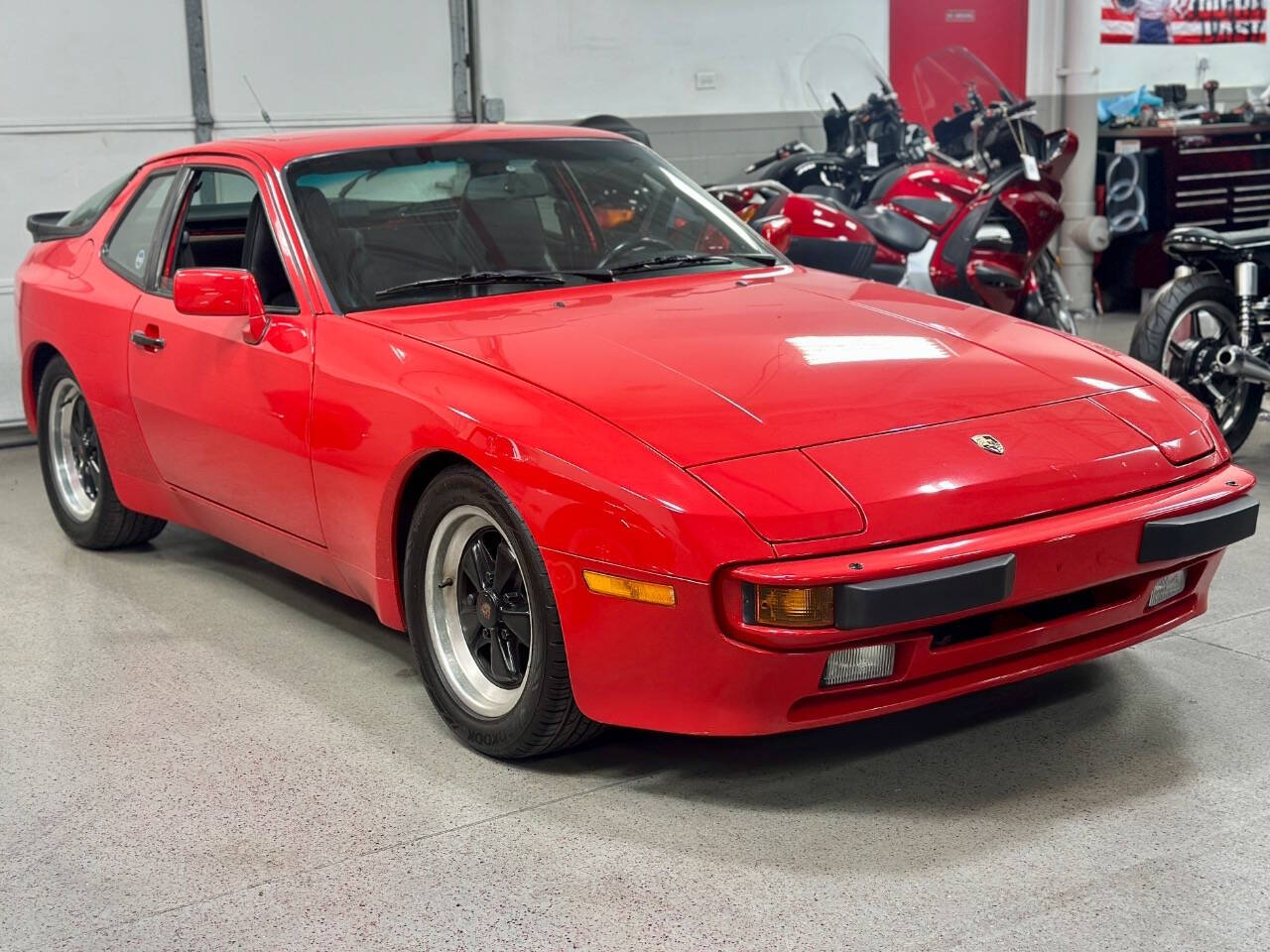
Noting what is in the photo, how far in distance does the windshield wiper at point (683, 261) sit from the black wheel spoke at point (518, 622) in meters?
1.10

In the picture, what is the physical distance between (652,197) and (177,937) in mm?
2379

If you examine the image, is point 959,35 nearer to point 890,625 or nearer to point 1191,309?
point 1191,309

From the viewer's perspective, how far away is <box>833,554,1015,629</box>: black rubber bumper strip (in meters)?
2.53

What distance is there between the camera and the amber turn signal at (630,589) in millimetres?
2594

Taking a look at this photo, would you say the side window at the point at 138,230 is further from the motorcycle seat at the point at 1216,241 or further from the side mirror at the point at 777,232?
the motorcycle seat at the point at 1216,241

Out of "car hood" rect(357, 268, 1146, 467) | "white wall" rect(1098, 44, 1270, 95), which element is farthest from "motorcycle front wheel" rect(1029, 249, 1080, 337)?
"white wall" rect(1098, 44, 1270, 95)

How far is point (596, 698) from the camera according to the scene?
278cm

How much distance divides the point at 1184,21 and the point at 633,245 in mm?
9129

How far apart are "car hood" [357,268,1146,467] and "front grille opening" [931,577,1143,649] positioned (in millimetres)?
380

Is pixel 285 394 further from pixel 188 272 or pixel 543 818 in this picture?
pixel 543 818

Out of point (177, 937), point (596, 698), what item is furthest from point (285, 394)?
point (177, 937)

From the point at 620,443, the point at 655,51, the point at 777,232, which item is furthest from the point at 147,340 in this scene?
the point at 655,51

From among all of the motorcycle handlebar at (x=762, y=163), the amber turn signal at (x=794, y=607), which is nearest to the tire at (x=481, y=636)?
the amber turn signal at (x=794, y=607)

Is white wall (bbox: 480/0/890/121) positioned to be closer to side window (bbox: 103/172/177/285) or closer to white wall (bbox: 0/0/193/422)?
Answer: white wall (bbox: 0/0/193/422)
